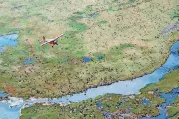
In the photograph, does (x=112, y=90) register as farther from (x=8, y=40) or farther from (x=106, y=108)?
(x=8, y=40)

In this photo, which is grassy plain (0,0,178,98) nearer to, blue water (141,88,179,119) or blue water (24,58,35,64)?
blue water (24,58,35,64)

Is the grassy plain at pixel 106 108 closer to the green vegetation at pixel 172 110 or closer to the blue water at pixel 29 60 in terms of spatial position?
the green vegetation at pixel 172 110

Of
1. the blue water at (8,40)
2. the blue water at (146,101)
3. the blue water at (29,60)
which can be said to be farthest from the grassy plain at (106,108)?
the blue water at (8,40)

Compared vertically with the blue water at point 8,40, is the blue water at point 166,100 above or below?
below

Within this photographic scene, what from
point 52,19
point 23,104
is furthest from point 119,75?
point 52,19

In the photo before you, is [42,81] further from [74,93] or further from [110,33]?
[110,33]

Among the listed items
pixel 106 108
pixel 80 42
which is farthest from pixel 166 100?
pixel 80 42
